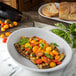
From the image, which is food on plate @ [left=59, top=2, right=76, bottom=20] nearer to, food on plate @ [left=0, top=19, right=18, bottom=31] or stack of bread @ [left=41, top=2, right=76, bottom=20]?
stack of bread @ [left=41, top=2, right=76, bottom=20]

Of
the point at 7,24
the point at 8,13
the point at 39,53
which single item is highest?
the point at 8,13

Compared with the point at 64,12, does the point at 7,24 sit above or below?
below

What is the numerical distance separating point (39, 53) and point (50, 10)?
0.95 m

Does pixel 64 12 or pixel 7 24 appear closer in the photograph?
pixel 7 24

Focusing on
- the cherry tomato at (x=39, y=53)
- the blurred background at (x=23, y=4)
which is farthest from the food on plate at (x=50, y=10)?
the cherry tomato at (x=39, y=53)

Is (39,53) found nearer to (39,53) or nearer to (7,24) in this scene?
(39,53)

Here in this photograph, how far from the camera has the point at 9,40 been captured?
109cm

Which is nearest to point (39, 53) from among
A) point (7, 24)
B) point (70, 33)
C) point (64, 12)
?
point (70, 33)

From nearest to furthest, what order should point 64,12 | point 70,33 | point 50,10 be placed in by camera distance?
point 70,33
point 64,12
point 50,10

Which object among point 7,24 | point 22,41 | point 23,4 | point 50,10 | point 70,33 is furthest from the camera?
point 23,4

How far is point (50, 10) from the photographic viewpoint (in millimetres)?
1791

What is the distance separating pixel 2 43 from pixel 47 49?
48cm

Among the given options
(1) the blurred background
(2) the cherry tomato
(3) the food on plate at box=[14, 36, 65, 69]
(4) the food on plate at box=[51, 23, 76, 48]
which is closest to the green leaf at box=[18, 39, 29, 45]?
(3) the food on plate at box=[14, 36, 65, 69]

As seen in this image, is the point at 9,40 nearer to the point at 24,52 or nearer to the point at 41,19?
the point at 24,52
